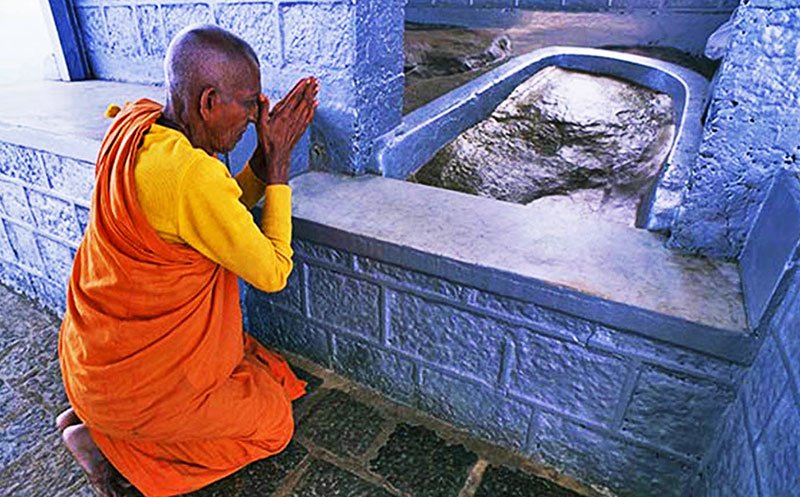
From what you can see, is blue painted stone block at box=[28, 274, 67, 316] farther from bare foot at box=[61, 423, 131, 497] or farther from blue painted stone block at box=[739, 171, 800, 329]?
blue painted stone block at box=[739, 171, 800, 329]

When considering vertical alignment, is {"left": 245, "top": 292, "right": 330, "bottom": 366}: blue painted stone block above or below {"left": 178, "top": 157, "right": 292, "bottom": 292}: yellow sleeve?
below

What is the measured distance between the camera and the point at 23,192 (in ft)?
7.68

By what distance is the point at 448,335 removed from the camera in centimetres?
172

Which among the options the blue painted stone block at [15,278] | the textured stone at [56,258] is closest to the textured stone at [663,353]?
the textured stone at [56,258]

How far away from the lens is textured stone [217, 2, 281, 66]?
2098mm

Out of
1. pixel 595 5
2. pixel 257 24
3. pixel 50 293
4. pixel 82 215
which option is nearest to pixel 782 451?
pixel 257 24

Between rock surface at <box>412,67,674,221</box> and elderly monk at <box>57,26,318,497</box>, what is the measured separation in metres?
1.33

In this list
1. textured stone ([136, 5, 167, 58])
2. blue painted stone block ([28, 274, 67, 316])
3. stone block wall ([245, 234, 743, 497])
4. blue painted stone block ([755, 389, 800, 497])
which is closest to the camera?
blue painted stone block ([755, 389, 800, 497])

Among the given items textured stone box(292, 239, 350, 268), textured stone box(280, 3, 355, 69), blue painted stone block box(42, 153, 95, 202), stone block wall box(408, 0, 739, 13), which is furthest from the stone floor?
stone block wall box(408, 0, 739, 13)

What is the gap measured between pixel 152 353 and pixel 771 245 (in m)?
1.68

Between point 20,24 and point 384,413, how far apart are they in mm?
3401

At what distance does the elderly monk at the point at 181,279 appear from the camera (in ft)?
4.02

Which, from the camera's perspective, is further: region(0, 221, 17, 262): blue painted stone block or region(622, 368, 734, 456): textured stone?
region(0, 221, 17, 262): blue painted stone block

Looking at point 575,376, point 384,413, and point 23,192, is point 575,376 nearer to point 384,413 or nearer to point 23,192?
point 384,413
